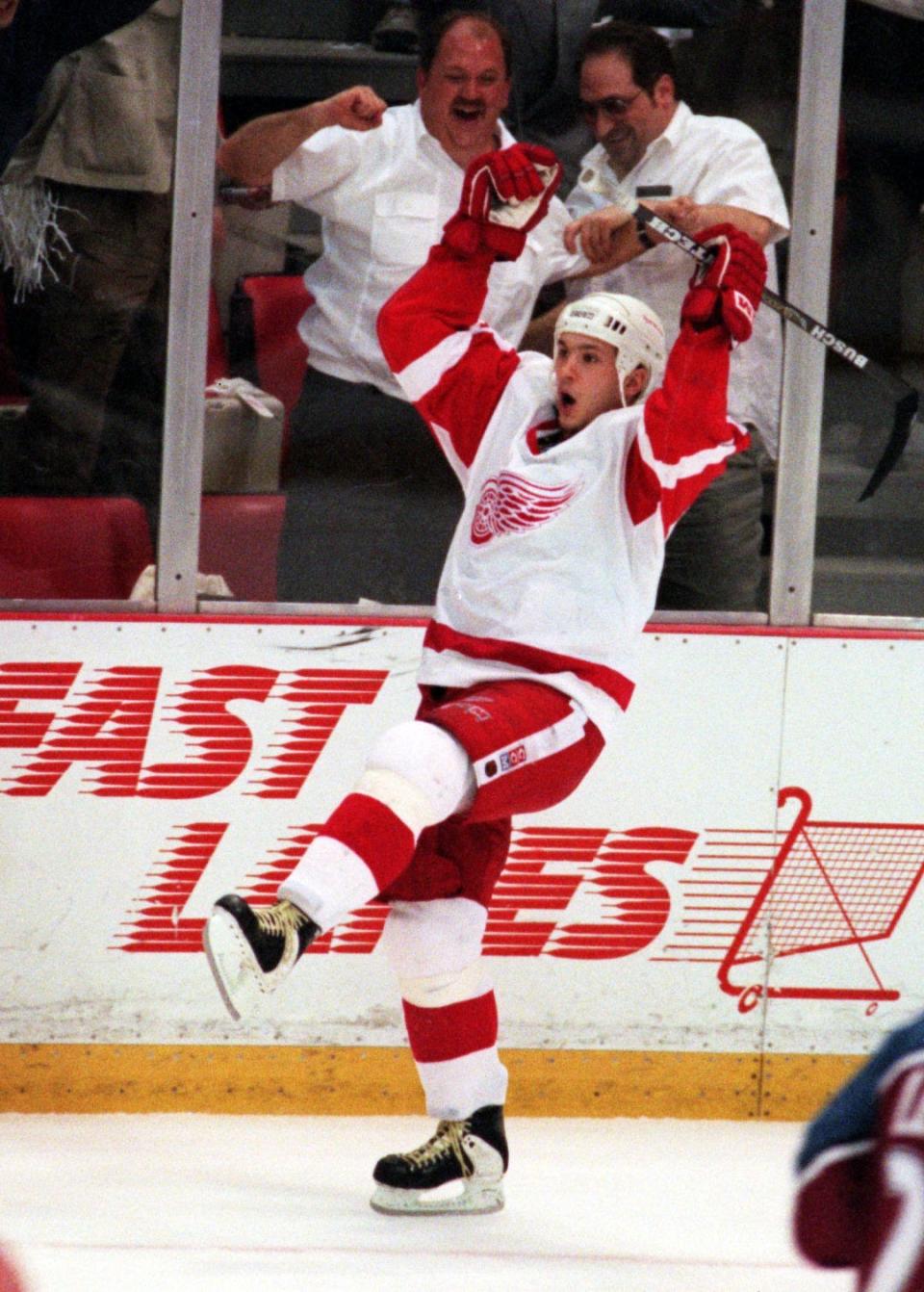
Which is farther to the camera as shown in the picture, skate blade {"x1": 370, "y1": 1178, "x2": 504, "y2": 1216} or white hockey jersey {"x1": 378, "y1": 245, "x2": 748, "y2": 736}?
skate blade {"x1": 370, "y1": 1178, "x2": 504, "y2": 1216}

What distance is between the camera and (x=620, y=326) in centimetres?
284

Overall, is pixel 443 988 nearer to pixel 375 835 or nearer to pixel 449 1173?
pixel 449 1173

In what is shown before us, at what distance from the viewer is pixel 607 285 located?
132 inches

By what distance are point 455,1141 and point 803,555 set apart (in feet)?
3.89

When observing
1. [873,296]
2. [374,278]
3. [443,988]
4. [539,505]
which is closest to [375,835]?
[443,988]

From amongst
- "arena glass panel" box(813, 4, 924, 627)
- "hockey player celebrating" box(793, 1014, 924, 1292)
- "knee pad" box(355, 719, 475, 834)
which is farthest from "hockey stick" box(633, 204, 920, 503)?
"hockey player celebrating" box(793, 1014, 924, 1292)

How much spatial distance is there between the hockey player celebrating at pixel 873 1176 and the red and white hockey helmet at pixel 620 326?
76.4 inches

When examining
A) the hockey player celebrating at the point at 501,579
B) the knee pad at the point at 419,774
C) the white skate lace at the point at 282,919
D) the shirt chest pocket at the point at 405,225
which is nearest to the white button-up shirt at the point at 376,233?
the shirt chest pocket at the point at 405,225

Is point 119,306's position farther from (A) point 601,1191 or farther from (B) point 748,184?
(A) point 601,1191

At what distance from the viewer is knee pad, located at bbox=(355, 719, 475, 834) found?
254 centimetres

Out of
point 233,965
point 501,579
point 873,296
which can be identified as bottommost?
point 233,965

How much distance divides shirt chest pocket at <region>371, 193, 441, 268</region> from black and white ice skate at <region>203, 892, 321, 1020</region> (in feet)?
4.31

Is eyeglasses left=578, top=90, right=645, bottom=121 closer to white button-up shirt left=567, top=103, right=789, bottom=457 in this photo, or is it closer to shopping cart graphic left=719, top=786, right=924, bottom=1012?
white button-up shirt left=567, top=103, right=789, bottom=457

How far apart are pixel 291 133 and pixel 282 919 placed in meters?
1.44
